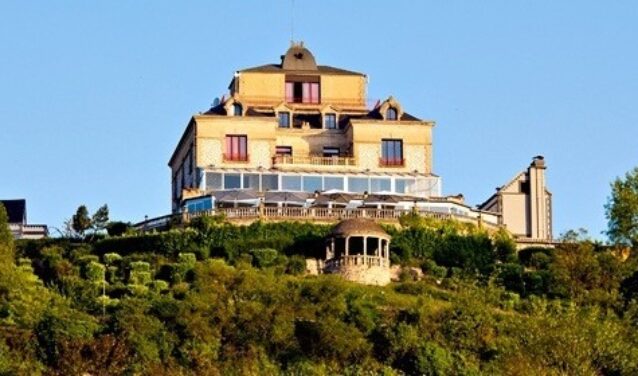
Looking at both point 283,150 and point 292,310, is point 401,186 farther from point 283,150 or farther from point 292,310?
point 292,310

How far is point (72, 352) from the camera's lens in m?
76.5

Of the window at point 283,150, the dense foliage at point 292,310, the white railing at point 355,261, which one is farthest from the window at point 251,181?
the white railing at point 355,261

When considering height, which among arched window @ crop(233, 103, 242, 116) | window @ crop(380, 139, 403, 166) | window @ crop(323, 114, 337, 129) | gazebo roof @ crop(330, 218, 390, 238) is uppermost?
arched window @ crop(233, 103, 242, 116)

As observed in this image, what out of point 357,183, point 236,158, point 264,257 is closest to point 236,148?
point 236,158

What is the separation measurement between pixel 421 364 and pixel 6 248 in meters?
18.5

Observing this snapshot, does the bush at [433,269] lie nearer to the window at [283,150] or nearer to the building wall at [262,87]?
the window at [283,150]

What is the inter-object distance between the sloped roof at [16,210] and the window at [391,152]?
60.8 ft

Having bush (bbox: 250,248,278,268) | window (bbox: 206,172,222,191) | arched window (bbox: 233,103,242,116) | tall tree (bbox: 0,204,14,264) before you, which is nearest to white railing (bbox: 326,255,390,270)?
bush (bbox: 250,248,278,268)

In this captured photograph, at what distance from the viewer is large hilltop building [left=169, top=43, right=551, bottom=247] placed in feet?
309

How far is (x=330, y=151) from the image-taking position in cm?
9950

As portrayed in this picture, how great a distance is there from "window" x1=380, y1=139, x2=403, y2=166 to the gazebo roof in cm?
1060

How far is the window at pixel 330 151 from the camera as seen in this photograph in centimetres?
9931

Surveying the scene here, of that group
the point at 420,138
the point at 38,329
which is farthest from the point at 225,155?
the point at 38,329

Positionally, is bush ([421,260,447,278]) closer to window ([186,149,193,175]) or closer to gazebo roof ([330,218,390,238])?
gazebo roof ([330,218,390,238])
